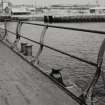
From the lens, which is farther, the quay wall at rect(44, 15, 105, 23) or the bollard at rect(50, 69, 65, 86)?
the quay wall at rect(44, 15, 105, 23)

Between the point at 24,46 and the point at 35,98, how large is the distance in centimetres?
386

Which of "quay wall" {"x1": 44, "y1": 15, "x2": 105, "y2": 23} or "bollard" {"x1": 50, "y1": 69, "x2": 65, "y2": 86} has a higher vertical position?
"bollard" {"x1": 50, "y1": 69, "x2": 65, "y2": 86}

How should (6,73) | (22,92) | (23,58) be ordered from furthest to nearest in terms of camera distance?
(23,58) < (6,73) < (22,92)

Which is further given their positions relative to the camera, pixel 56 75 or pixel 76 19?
pixel 76 19

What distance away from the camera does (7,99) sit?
369cm

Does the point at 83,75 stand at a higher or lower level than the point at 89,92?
lower

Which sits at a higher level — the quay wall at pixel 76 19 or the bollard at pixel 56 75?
the bollard at pixel 56 75

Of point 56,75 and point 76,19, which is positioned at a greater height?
point 56,75

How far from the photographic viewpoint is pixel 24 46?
745 cm

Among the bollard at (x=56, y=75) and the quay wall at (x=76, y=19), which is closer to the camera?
the bollard at (x=56, y=75)

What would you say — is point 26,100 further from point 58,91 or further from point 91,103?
point 91,103

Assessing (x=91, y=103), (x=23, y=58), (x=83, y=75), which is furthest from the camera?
(x=83, y=75)

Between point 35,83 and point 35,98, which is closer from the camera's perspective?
point 35,98

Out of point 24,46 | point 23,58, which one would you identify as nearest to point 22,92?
point 23,58
